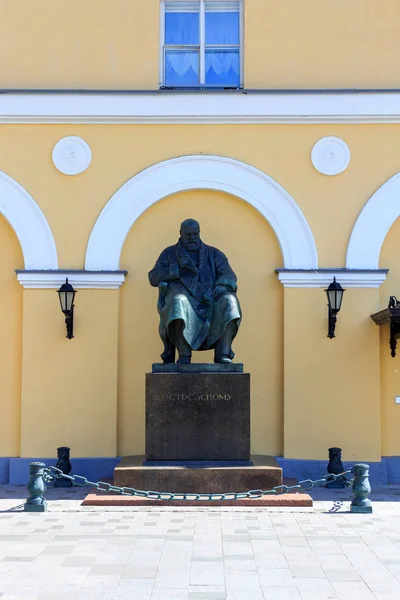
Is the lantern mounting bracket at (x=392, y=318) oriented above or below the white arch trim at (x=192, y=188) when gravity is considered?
below

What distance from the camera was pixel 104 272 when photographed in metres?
10.1

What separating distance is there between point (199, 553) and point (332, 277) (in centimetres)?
486

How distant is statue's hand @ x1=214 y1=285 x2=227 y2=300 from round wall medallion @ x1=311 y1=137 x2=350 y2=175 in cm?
250

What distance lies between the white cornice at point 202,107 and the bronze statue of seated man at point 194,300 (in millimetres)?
2088

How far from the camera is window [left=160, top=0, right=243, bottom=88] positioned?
10664 millimetres

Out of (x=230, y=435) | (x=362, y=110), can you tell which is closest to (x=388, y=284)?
(x=362, y=110)

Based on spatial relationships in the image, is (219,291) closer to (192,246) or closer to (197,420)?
(192,246)

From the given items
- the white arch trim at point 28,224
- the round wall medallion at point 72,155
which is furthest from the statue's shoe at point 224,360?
the round wall medallion at point 72,155

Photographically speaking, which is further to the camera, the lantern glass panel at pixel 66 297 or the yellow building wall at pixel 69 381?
the yellow building wall at pixel 69 381

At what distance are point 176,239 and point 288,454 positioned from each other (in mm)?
3348

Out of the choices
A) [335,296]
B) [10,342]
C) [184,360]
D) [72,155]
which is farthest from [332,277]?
[10,342]

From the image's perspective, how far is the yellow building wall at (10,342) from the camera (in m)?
10.2

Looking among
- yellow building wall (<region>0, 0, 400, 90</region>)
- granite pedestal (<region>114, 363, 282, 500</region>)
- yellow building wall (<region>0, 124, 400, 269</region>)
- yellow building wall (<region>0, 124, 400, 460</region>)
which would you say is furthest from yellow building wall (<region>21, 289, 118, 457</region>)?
yellow building wall (<region>0, 0, 400, 90</region>)

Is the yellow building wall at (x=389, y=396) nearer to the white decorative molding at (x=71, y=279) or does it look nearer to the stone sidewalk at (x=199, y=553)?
the stone sidewalk at (x=199, y=553)
